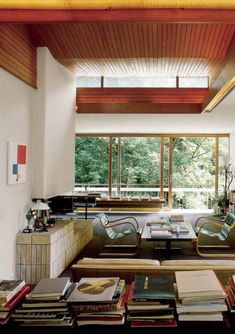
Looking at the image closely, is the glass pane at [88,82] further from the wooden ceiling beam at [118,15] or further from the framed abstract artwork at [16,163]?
the wooden ceiling beam at [118,15]

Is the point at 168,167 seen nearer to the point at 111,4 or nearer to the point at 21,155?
the point at 21,155

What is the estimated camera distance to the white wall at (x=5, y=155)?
4.36m

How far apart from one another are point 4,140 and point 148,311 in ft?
10.5

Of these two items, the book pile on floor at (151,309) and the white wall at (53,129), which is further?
the white wall at (53,129)

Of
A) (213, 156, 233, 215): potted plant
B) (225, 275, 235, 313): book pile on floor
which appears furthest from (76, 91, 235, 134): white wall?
(225, 275, 235, 313): book pile on floor

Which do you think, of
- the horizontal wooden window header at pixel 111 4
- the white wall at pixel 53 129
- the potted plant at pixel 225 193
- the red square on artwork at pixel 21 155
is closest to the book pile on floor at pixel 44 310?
the horizontal wooden window header at pixel 111 4

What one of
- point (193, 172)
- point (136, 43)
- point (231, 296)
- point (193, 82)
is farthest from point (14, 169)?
point (193, 172)

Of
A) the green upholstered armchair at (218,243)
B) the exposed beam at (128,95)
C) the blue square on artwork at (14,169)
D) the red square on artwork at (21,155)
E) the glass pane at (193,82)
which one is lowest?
the green upholstered armchair at (218,243)

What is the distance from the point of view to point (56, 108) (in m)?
6.07

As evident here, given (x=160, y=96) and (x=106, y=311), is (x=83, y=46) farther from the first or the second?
(x=106, y=311)

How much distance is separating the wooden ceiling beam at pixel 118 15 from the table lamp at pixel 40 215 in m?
2.82

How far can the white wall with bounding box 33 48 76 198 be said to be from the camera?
543cm

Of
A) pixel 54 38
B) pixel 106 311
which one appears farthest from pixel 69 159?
pixel 106 311

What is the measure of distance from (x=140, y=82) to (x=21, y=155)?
4199 mm
